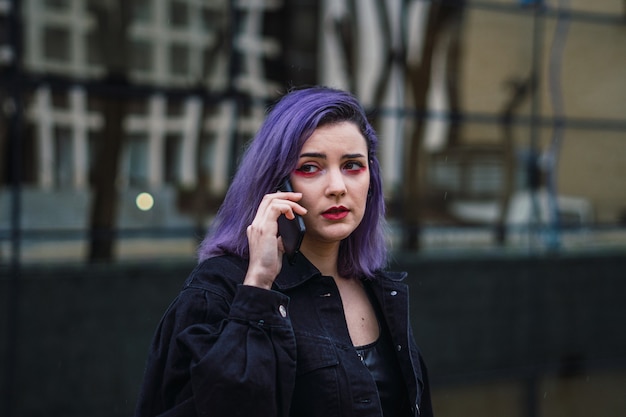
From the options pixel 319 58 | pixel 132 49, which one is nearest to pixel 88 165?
pixel 132 49

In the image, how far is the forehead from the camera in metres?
2.32

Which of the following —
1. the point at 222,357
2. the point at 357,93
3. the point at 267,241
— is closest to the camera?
the point at 222,357

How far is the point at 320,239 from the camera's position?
2398 millimetres

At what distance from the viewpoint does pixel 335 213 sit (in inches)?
92.6

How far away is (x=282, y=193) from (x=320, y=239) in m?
0.22

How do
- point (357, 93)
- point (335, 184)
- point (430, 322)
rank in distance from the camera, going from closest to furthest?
point (335, 184), point (430, 322), point (357, 93)

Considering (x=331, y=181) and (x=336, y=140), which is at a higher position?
(x=336, y=140)

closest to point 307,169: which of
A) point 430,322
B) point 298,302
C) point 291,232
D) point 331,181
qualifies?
point 331,181

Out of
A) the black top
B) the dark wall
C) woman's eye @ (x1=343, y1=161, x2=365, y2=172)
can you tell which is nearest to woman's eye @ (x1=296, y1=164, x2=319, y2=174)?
woman's eye @ (x1=343, y1=161, x2=365, y2=172)

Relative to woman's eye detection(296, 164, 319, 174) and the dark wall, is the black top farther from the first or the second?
the dark wall

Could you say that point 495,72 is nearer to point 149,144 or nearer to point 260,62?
point 260,62

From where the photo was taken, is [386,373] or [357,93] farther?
[357,93]

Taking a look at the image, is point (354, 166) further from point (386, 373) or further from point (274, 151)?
point (386, 373)

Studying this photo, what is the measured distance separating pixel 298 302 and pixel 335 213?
0.26 m
